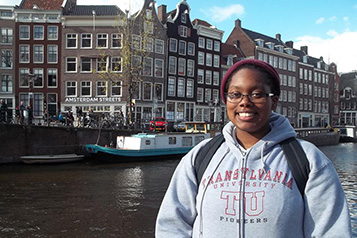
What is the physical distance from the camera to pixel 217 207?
60.7 inches

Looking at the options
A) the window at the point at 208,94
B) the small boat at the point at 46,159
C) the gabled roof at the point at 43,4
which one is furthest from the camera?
the window at the point at 208,94

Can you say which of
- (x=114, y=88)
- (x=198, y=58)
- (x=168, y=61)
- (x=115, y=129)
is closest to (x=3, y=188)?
(x=115, y=129)

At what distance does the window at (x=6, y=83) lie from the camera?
92.8 feet

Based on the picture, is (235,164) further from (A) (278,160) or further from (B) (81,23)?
(B) (81,23)

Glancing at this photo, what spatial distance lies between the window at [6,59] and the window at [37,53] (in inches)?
82.1

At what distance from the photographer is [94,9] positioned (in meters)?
30.6

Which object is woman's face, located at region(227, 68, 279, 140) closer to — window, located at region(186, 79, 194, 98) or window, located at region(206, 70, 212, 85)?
window, located at region(186, 79, 194, 98)

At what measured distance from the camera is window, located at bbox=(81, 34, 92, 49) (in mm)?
29109

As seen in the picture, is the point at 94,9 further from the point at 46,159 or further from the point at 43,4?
the point at 46,159

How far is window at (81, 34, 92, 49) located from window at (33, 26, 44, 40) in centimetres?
349

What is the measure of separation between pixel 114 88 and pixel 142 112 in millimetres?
3474

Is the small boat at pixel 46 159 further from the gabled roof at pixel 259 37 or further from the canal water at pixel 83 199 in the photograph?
the gabled roof at pixel 259 37

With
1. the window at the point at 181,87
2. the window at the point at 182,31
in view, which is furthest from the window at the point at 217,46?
the window at the point at 181,87

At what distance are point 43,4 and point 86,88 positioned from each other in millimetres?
9107
